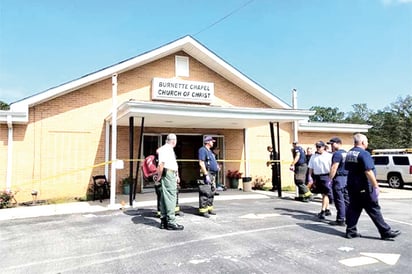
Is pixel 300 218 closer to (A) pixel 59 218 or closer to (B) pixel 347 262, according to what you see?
(B) pixel 347 262

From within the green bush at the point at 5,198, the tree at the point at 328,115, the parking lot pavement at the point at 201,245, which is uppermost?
the tree at the point at 328,115

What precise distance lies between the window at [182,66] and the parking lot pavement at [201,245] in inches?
276

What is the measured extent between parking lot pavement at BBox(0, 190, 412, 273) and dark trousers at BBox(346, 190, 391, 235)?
0.24 metres

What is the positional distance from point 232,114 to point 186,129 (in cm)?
369

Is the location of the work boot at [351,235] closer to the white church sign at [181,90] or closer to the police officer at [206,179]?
the police officer at [206,179]

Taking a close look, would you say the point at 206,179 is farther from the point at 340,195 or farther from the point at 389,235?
the point at 389,235

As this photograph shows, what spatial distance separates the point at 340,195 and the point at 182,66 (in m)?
8.74

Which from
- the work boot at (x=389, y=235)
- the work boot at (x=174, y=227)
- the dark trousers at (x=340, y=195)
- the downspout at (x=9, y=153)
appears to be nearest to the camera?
the work boot at (x=389, y=235)

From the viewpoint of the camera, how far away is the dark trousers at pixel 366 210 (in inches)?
228

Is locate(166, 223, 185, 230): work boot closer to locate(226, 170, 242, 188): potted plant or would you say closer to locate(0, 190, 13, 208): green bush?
locate(0, 190, 13, 208): green bush

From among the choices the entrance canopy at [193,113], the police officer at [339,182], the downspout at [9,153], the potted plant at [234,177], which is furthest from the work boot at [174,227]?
the potted plant at [234,177]

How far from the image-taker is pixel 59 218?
8.00 m

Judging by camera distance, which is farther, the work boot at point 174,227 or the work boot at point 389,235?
the work boot at point 174,227

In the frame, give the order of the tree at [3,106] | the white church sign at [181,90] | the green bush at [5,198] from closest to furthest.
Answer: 1. the green bush at [5,198]
2. the white church sign at [181,90]
3. the tree at [3,106]
